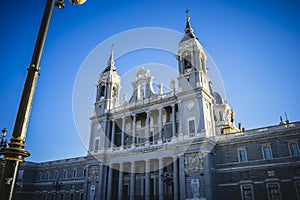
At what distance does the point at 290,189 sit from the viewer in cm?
2506

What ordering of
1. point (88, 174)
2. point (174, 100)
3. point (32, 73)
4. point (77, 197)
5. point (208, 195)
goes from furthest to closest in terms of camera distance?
1. point (77, 197)
2. point (88, 174)
3. point (174, 100)
4. point (208, 195)
5. point (32, 73)

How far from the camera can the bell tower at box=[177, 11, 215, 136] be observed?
104 ft

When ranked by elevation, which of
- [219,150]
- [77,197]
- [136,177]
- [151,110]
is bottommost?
[77,197]

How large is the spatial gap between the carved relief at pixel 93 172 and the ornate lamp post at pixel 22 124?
3373cm

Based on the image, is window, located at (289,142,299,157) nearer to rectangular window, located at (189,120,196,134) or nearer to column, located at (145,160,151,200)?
rectangular window, located at (189,120,196,134)

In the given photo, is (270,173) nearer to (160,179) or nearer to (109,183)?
(160,179)

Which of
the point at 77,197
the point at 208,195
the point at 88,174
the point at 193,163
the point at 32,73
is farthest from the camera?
the point at 77,197

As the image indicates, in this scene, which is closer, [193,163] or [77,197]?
[193,163]

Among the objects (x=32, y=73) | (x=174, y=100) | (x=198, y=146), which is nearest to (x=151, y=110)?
(x=174, y=100)

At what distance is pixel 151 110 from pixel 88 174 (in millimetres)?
14632

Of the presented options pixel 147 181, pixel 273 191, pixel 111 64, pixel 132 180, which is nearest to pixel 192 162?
pixel 147 181

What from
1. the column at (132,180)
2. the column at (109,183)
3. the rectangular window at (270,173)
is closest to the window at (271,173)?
the rectangular window at (270,173)

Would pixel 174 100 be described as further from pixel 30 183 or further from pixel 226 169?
pixel 30 183

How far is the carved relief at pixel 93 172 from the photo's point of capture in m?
37.4
